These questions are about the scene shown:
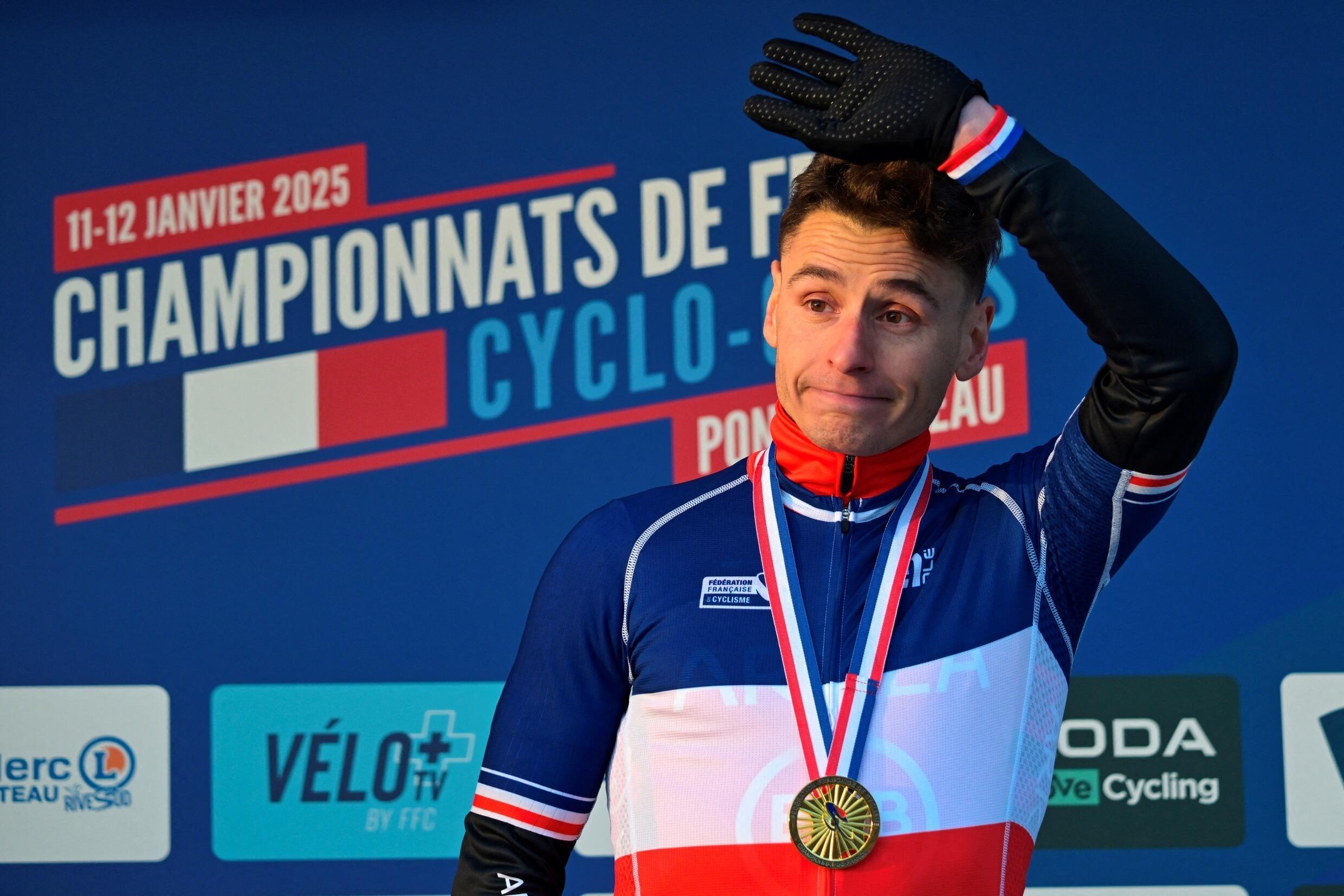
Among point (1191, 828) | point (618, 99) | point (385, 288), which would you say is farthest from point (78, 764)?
point (1191, 828)

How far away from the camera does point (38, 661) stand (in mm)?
2248

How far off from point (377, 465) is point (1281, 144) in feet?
5.44

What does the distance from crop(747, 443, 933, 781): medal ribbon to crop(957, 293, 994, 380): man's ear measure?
0.31 feet

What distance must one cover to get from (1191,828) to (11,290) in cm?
220

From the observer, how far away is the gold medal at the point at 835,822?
38.2 inches

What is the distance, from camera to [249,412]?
2.29 meters

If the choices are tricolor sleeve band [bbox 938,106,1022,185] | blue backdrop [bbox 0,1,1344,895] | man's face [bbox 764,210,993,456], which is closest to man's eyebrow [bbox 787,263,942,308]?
man's face [bbox 764,210,993,456]

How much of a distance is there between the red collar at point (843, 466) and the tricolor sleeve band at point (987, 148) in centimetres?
24

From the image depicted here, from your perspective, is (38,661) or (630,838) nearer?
(630,838)

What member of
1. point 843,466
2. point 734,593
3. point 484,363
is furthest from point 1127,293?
point 484,363

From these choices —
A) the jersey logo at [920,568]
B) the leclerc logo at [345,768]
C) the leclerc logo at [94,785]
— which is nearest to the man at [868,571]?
the jersey logo at [920,568]

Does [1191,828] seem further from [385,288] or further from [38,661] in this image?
[38,661]

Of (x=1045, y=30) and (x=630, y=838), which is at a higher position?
(x=1045, y=30)

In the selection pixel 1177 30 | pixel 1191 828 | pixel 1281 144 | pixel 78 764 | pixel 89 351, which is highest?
pixel 1177 30
